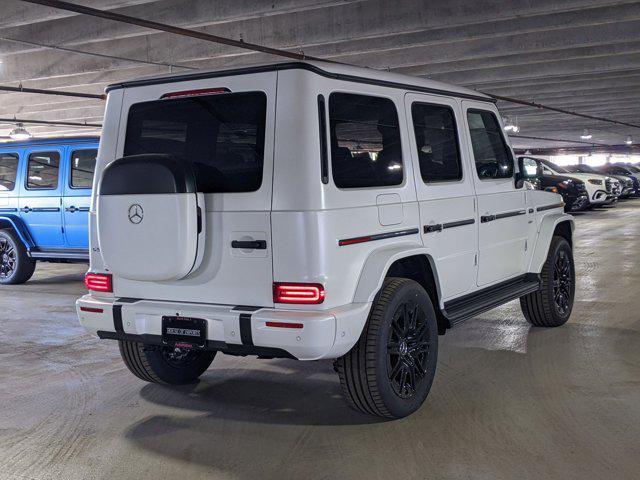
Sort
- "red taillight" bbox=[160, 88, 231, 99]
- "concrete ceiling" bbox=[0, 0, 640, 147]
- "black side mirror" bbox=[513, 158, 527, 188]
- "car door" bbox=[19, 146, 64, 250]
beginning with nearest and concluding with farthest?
1. "red taillight" bbox=[160, 88, 231, 99]
2. "black side mirror" bbox=[513, 158, 527, 188]
3. "car door" bbox=[19, 146, 64, 250]
4. "concrete ceiling" bbox=[0, 0, 640, 147]

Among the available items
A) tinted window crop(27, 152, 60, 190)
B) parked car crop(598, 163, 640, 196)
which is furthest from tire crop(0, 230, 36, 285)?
parked car crop(598, 163, 640, 196)

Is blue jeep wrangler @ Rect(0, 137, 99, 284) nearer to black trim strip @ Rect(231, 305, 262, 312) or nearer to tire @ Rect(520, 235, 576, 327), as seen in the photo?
tire @ Rect(520, 235, 576, 327)

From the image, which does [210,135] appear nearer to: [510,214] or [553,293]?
[510,214]

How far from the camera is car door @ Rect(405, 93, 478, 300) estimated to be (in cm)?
484

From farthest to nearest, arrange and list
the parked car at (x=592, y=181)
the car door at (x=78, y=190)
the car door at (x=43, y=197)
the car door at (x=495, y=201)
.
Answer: the parked car at (x=592, y=181), the car door at (x=43, y=197), the car door at (x=78, y=190), the car door at (x=495, y=201)

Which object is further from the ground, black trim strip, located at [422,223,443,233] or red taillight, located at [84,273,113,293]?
black trim strip, located at [422,223,443,233]

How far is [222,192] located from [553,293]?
12.0 ft

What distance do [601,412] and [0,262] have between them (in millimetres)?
8926

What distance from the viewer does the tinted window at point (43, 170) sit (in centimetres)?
1005

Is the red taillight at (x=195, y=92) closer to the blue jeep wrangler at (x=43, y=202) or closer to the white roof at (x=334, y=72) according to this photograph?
the white roof at (x=334, y=72)

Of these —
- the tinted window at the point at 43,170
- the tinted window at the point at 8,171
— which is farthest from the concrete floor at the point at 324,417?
the tinted window at the point at 8,171

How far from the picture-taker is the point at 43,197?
10.1m

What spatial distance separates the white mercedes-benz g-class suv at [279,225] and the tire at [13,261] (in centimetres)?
619

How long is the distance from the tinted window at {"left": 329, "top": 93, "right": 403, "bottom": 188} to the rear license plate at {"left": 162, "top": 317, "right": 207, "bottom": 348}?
43.5 inches
